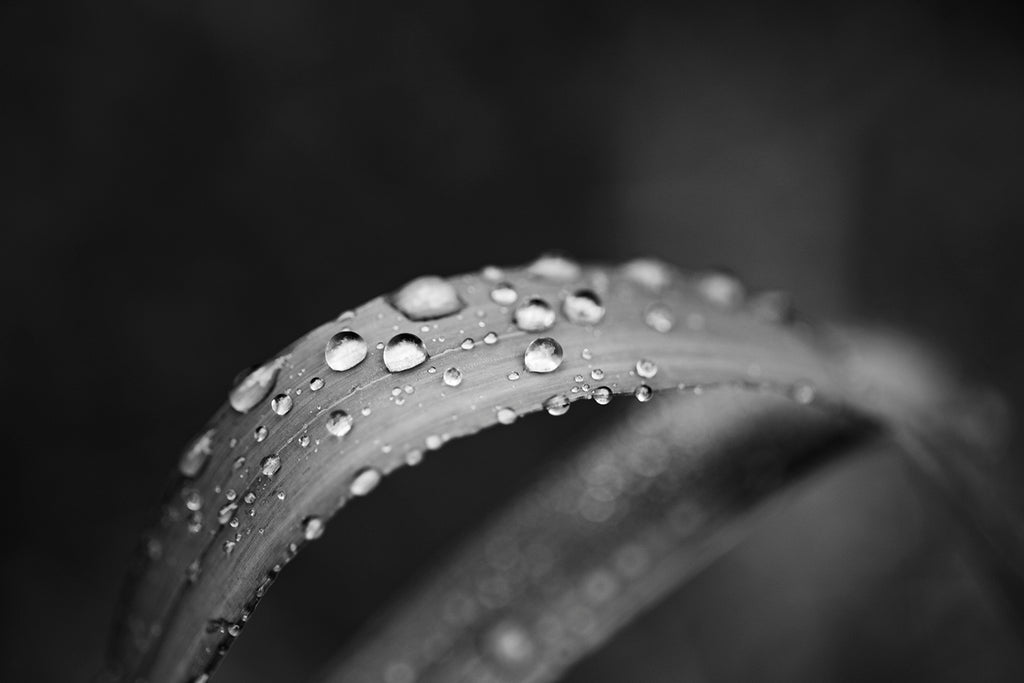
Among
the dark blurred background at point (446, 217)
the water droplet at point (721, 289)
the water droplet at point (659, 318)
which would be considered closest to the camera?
the water droplet at point (659, 318)

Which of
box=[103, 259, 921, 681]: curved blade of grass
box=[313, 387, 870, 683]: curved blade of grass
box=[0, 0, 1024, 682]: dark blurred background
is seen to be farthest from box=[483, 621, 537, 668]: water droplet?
box=[0, 0, 1024, 682]: dark blurred background

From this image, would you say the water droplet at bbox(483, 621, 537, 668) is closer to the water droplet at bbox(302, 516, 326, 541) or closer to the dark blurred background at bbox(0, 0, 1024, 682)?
the water droplet at bbox(302, 516, 326, 541)

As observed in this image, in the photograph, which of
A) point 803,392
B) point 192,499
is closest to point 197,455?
point 192,499

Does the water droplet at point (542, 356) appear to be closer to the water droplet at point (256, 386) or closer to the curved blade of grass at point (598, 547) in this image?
the water droplet at point (256, 386)

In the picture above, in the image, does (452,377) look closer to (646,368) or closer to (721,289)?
(646,368)

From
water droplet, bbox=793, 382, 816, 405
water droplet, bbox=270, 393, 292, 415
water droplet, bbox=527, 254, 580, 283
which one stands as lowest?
water droplet, bbox=793, 382, 816, 405

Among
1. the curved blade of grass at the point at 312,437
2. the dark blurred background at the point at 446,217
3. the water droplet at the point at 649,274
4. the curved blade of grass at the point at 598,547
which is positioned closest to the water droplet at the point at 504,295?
the curved blade of grass at the point at 312,437

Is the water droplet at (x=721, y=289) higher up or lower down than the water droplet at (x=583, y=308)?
higher up
